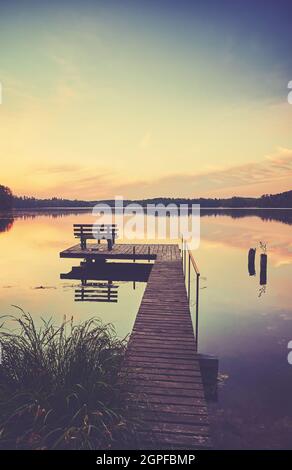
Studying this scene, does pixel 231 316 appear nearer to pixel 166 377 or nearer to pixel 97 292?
pixel 97 292

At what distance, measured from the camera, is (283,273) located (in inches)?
910

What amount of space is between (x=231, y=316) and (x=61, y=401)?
10593 mm

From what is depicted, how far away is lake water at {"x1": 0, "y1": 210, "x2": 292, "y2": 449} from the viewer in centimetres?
679

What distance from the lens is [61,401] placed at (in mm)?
4328

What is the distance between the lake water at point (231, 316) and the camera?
6.79 m

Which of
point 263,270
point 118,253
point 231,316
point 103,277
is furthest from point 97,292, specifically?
point 263,270

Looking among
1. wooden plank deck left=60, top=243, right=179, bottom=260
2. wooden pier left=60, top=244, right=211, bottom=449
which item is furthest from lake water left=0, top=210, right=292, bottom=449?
wooden plank deck left=60, top=243, right=179, bottom=260

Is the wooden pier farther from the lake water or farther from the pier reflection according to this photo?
the pier reflection

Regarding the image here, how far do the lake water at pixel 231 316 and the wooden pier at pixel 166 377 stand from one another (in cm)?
129

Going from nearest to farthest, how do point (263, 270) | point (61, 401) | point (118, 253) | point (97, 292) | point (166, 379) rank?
point (61, 401), point (166, 379), point (97, 292), point (263, 270), point (118, 253)

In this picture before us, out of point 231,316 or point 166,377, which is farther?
point 231,316

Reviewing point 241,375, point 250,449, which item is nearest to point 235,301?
point 241,375

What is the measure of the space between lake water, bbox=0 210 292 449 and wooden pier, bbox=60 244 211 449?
129cm

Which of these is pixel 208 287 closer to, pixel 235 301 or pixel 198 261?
pixel 235 301
